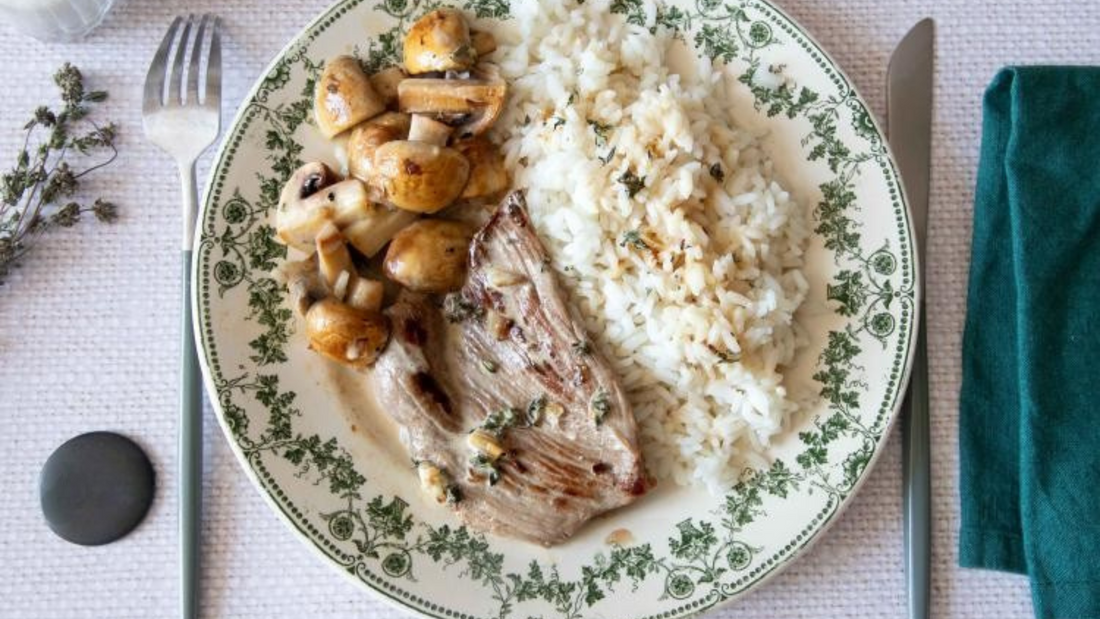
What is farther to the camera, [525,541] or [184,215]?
[184,215]

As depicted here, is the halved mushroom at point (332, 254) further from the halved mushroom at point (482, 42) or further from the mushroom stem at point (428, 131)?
the halved mushroom at point (482, 42)

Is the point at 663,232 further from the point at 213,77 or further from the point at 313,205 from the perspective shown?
the point at 213,77

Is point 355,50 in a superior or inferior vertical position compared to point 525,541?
superior

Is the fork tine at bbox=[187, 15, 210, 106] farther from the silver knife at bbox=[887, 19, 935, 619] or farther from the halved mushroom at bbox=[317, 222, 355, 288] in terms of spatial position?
the silver knife at bbox=[887, 19, 935, 619]

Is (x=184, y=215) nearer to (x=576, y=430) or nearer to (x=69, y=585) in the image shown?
(x=69, y=585)

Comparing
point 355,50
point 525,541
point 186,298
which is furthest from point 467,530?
point 355,50

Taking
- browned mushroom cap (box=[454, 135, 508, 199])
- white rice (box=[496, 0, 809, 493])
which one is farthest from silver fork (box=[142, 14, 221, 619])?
white rice (box=[496, 0, 809, 493])
